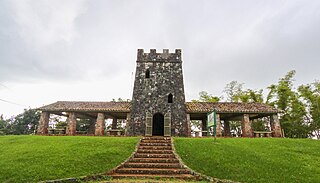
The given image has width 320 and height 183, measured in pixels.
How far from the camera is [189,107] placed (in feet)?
62.6

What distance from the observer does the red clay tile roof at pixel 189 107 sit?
59.4ft

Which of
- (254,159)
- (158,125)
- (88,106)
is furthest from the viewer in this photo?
(158,125)

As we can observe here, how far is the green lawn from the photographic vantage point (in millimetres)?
7945

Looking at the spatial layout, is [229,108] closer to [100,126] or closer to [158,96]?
[158,96]

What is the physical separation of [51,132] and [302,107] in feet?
89.7

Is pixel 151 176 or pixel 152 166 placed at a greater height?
pixel 152 166

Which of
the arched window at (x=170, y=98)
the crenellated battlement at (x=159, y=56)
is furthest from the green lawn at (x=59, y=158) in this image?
the crenellated battlement at (x=159, y=56)

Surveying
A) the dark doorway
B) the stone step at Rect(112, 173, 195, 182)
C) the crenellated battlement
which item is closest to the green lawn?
the stone step at Rect(112, 173, 195, 182)

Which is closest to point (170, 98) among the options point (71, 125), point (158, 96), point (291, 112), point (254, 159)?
point (158, 96)

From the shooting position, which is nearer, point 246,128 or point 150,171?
point 150,171

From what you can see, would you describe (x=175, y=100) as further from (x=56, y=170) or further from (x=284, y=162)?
(x=56, y=170)

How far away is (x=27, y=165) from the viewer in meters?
8.65

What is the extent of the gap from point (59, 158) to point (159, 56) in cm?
1301

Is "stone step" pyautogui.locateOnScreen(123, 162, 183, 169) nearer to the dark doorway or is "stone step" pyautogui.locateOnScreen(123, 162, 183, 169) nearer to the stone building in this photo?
the stone building
